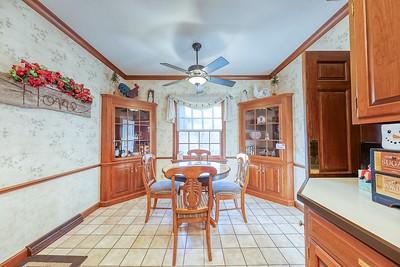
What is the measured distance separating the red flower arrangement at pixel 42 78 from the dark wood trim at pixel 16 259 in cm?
168

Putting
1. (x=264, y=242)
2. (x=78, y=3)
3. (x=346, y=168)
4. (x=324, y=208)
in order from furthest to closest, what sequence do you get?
1. (x=264, y=242)
2. (x=78, y=3)
3. (x=346, y=168)
4. (x=324, y=208)

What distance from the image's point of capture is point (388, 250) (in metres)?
0.64

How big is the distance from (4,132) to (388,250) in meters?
2.70

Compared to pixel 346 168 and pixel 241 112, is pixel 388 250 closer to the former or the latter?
pixel 346 168

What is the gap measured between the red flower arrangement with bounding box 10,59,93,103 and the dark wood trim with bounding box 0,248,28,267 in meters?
1.68

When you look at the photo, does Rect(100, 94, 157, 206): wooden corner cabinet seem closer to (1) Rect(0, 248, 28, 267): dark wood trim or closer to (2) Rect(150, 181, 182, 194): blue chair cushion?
(2) Rect(150, 181, 182, 194): blue chair cushion

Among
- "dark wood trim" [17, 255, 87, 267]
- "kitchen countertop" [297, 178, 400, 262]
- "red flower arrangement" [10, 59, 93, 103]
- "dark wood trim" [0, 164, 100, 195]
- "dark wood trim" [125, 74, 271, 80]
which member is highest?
"dark wood trim" [125, 74, 271, 80]

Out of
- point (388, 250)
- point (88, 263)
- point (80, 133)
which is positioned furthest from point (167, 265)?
point (80, 133)

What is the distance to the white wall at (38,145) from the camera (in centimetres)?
186

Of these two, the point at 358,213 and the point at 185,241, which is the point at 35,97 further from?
the point at 358,213

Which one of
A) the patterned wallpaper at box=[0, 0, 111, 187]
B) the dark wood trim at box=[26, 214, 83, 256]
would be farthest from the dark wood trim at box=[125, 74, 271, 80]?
the dark wood trim at box=[26, 214, 83, 256]

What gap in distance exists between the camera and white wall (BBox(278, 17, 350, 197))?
257 centimetres

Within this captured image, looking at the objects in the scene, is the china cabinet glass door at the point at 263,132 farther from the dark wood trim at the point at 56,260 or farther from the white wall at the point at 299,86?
the dark wood trim at the point at 56,260

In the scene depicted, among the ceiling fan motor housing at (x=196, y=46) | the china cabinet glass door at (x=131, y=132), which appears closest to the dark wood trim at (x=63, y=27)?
the china cabinet glass door at (x=131, y=132)
